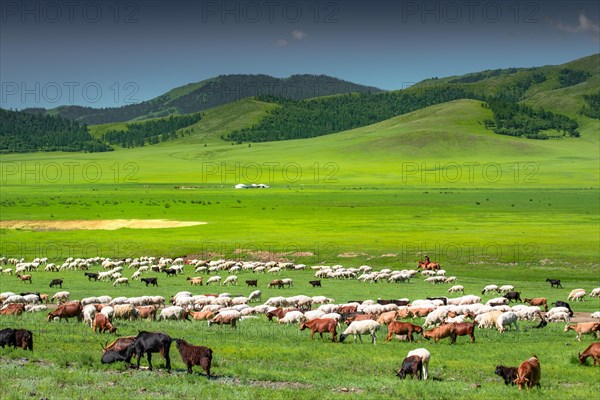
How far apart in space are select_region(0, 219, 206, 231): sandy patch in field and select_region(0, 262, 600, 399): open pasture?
43386 mm

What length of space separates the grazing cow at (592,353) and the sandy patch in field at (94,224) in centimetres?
5466

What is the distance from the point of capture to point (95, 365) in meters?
16.7

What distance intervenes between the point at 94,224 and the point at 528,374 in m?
60.5

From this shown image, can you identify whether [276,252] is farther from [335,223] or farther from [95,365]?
[95,365]

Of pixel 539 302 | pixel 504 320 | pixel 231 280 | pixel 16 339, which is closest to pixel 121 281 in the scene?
pixel 231 280

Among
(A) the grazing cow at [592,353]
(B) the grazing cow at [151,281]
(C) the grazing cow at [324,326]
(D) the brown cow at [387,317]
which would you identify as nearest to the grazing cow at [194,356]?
(C) the grazing cow at [324,326]

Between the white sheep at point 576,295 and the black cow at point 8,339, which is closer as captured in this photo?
the black cow at point 8,339

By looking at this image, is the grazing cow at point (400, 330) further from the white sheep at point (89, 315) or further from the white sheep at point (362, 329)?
the white sheep at point (89, 315)

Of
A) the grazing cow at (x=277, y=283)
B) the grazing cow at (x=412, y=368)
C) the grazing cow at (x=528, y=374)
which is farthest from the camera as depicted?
the grazing cow at (x=277, y=283)

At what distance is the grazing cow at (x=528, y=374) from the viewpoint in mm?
15261

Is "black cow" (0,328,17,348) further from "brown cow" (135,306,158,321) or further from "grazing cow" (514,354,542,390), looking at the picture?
"grazing cow" (514,354,542,390)

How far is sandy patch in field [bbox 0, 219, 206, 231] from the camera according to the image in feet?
225

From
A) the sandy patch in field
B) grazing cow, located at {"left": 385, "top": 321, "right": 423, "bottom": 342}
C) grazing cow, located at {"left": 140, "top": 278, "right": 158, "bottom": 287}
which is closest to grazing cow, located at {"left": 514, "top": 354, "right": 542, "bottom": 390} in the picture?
grazing cow, located at {"left": 385, "top": 321, "right": 423, "bottom": 342}

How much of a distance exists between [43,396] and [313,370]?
6.40m
